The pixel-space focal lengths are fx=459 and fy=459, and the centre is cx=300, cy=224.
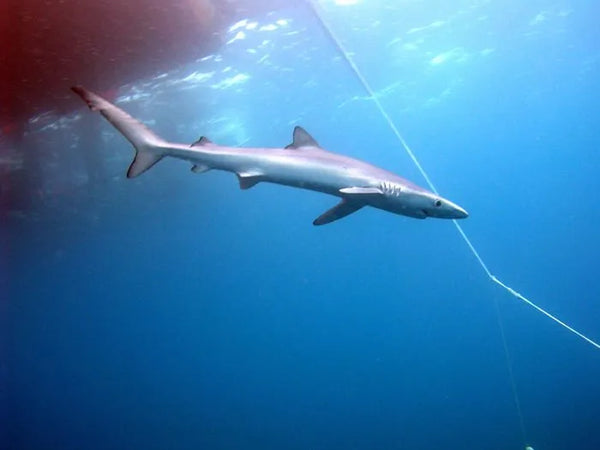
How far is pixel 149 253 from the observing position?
124 ft

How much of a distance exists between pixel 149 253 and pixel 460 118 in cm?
2765

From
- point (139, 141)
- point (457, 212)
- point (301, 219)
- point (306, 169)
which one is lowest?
point (301, 219)

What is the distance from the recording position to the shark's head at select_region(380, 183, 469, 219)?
5137 millimetres

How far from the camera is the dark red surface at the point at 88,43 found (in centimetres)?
850

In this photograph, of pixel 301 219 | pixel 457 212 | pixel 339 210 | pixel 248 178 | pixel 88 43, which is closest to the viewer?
pixel 457 212

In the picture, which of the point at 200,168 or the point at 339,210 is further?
the point at 200,168

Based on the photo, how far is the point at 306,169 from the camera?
546cm

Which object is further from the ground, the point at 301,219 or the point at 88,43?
the point at 88,43

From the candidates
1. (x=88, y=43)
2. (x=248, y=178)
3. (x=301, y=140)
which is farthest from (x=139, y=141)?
(x=88, y=43)

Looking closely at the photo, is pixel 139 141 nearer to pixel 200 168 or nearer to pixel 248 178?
pixel 200 168

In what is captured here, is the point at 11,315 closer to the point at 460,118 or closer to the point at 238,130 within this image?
the point at 238,130

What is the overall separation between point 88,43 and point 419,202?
819 centimetres

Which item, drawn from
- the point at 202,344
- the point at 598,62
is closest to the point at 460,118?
the point at 598,62

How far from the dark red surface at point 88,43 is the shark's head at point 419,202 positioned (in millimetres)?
6528
